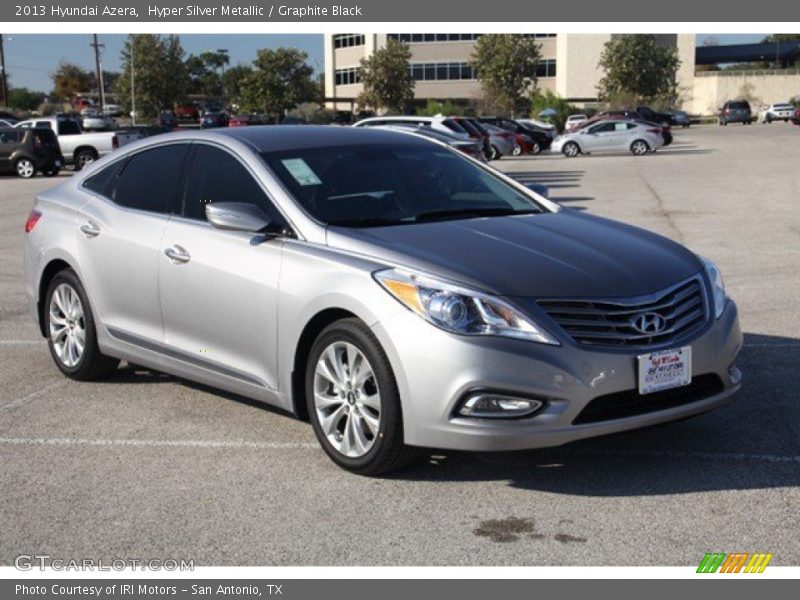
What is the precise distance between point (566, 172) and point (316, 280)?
1135 inches

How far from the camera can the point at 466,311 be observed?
514 cm

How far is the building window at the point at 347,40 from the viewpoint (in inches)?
4616

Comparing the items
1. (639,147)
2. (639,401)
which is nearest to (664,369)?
(639,401)

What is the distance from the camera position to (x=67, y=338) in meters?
7.63

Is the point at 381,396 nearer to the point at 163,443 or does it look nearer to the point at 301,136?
the point at 163,443

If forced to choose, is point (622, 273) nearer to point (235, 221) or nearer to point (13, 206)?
point (235, 221)

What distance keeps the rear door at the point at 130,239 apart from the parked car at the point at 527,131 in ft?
126

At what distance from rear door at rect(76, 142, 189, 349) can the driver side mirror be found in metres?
0.79

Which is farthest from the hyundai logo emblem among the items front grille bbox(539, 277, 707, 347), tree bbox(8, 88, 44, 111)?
tree bbox(8, 88, 44, 111)

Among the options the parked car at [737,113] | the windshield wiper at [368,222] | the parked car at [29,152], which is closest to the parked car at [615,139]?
the parked car at [29,152]

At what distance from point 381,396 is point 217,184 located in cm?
198

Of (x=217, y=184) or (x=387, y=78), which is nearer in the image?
(x=217, y=184)

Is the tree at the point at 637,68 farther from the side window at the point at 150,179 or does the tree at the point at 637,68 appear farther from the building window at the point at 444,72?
the side window at the point at 150,179
